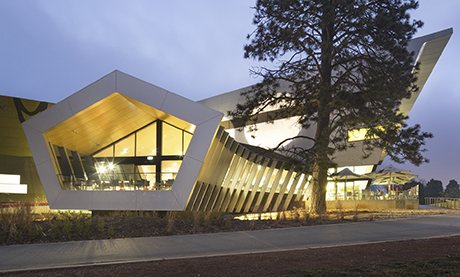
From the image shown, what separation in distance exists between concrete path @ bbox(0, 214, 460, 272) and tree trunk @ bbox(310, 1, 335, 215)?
4.97m

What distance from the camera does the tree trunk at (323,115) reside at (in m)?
18.2

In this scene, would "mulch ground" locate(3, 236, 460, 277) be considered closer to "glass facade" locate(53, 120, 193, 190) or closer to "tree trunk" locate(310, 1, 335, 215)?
"tree trunk" locate(310, 1, 335, 215)

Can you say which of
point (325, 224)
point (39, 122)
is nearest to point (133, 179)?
point (39, 122)

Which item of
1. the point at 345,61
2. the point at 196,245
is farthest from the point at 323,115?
the point at 196,245

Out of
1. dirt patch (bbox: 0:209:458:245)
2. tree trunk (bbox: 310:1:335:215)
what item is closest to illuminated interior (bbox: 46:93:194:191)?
tree trunk (bbox: 310:1:335:215)

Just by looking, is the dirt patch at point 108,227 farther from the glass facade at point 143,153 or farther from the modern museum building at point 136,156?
the glass facade at point 143,153

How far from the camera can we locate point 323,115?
1933cm

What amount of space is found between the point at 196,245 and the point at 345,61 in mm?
11910

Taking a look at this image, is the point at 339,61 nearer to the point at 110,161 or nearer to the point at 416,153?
the point at 416,153

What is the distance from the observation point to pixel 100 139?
26922mm

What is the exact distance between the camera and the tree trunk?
18.2m

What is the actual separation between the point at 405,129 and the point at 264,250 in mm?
11856

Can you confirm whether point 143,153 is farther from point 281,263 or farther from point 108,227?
point 281,263

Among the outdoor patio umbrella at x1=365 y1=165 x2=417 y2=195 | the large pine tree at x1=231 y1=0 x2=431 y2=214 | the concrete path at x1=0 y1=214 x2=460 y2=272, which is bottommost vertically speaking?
the concrete path at x1=0 y1=214 x2=460 y2=272
